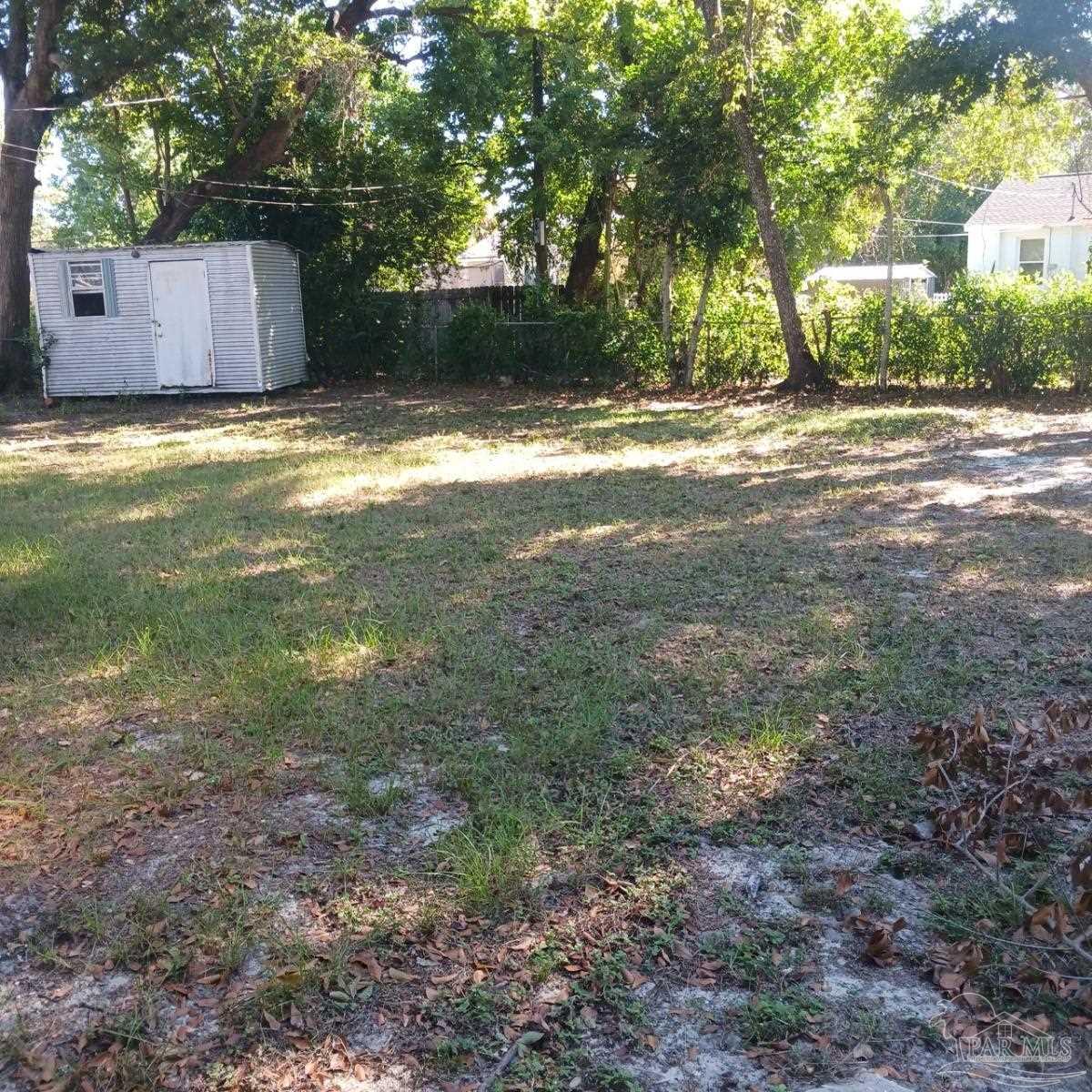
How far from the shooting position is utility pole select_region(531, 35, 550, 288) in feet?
57.5

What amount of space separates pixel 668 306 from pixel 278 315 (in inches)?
242

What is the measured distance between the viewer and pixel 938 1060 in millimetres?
2428

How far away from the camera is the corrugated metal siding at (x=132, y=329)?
16484 mm

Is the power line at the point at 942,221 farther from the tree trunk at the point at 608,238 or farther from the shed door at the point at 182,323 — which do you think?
the shed door at the point at 182,323

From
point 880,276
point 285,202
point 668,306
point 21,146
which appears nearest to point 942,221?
point 880,276

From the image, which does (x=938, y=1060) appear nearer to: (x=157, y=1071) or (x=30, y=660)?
(x=157, y=1071)

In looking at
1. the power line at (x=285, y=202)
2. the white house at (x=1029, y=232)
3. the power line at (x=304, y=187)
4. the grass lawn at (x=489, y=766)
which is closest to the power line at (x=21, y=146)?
the power line at (x=285, y=202)

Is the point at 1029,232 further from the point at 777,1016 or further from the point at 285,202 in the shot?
the point at 777,1016

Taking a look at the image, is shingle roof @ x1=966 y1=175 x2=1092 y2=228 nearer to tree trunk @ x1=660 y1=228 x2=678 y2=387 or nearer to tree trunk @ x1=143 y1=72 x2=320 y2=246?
tree trunk @ x1=660 y1=228 x2=678 y2=387

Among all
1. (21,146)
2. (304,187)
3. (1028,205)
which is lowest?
(304,187)

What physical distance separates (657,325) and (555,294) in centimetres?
205

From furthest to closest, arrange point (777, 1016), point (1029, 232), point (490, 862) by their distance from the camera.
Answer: point (1029, 232)
point (490, 862)
point (777, 1016)

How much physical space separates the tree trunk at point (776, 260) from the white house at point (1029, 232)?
A: 16.4 m

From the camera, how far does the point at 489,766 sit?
12.8ft
